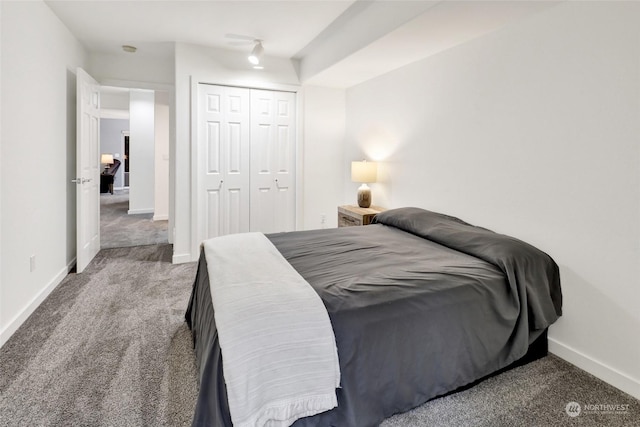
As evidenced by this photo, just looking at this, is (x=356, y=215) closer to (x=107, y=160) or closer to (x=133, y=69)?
(x=133, y=69)

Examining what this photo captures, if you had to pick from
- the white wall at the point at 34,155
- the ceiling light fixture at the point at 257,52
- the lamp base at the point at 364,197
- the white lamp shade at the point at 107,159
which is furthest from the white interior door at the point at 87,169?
the white lamp shade at the point at 107,159

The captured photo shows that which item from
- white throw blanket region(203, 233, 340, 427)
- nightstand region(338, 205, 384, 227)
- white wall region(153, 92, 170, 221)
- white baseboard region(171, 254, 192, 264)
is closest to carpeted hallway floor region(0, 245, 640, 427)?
white throw blanket region(203, 233, 340, 427)

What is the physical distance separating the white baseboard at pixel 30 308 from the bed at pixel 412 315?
43.3 inches

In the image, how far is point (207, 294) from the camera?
1.89m

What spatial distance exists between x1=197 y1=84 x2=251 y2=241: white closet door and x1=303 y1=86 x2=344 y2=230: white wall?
2.56ft

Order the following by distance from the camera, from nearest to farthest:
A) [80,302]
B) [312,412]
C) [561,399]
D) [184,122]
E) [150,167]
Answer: [312,412]
[561,399]
[80,302]
[184,122]
[150,167]

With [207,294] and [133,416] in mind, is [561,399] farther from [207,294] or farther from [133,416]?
[133,416]

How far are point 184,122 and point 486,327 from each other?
11.8 feet

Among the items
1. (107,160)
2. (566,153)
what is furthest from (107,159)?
(566,153)

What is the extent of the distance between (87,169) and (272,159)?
201 cm

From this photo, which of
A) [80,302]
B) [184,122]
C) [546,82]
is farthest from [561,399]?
[184,122]

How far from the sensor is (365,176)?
3.94 m

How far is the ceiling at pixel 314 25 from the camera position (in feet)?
7.90

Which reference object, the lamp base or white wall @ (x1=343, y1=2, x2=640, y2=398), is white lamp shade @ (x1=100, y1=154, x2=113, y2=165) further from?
white wall @ (x1=343, y1=2, x2=640, y2=398)
